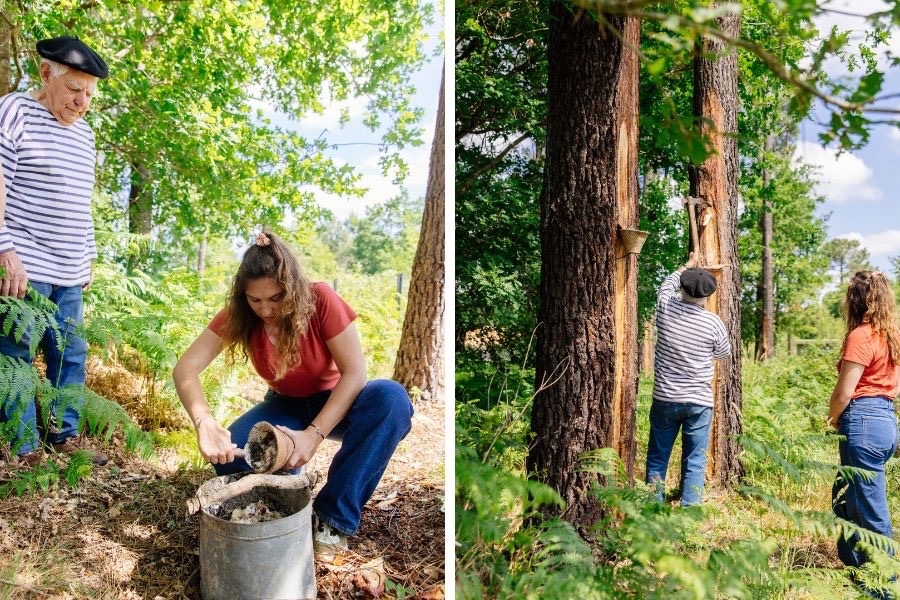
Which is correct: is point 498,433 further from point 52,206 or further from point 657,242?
point 657,242

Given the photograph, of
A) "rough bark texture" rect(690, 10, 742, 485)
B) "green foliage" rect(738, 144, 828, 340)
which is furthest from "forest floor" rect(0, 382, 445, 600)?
"green foliage" rect(738, 144, 828, 340)

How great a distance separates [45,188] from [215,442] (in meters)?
1.17

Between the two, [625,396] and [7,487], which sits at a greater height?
[625,396]

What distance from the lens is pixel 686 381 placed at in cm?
332

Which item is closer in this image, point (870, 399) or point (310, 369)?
point (310, 369)

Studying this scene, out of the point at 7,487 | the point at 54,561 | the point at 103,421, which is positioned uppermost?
the point at 103,421

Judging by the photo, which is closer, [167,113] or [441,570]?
[441,570]

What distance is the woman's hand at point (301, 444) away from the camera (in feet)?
7.14

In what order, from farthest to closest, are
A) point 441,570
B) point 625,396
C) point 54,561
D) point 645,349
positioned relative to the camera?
point 645,349 < point 625,396 < point 441,570 < point 54,561

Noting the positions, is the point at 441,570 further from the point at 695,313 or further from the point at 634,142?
the point at 695,313

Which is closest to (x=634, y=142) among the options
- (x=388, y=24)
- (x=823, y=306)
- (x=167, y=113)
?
(x=388, y=24)

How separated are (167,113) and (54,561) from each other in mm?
2134

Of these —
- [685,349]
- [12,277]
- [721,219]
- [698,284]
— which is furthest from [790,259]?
[12,277]

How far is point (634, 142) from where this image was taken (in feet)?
7.63
